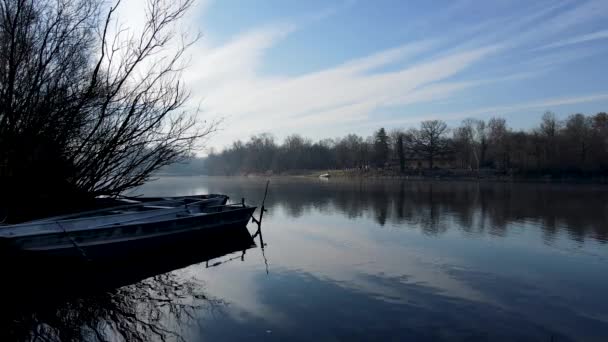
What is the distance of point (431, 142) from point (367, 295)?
295 ft

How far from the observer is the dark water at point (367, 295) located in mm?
8188

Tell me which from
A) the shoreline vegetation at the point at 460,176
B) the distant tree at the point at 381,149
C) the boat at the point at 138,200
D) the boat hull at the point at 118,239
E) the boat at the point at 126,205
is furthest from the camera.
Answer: the distant tree at the point at 381,149

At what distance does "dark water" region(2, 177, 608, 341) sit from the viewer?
26.9 ft

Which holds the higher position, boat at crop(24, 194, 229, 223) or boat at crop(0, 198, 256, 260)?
boat at crop(24, 194, 229, 223)

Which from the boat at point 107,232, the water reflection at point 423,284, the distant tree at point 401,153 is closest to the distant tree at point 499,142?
the distant tree at point 401,153

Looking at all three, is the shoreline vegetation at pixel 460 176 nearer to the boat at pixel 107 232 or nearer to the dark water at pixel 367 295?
the boat at pixel 107 232

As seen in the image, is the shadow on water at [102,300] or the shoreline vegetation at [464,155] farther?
the shoreline vegetation at [464,155]

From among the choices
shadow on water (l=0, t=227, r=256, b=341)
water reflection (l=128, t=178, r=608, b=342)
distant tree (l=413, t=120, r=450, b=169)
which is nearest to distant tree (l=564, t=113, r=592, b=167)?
distant tree (l=413, t=120, r=450, b=169)

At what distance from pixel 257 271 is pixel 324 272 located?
207 centimetres

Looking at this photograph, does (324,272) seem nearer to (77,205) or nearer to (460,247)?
(460,247)

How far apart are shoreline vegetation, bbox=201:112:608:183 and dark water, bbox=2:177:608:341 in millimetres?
60068

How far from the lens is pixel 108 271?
41.9 ft

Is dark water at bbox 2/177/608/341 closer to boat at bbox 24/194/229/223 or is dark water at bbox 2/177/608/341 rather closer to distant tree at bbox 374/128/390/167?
boat at bbox 24/194/229/223

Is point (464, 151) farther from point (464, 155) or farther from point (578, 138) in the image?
point (578, 138)
